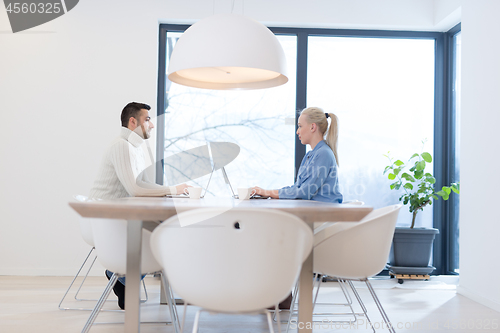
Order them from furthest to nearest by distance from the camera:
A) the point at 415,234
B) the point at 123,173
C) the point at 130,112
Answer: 1. the point at 415,234
2. the point at 130,112
3. the point at 123,173

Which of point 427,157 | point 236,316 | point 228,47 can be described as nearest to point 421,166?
point 427,157

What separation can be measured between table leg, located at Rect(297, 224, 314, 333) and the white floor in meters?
0.87

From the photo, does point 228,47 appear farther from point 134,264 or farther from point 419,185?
point 419,185

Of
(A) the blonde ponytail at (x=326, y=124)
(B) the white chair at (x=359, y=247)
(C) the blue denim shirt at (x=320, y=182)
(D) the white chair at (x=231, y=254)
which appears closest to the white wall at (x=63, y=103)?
(A) the blonde ponytail at (x=326, y=124)

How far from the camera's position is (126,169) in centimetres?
267

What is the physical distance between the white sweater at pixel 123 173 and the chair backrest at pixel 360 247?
108 centimetres

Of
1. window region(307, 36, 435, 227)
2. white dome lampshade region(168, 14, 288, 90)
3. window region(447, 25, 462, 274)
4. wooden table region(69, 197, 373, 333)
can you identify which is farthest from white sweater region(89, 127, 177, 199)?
window region(447, 25, 462, 274)

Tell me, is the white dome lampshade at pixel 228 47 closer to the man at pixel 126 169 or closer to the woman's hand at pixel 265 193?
the man at pixel 126 169

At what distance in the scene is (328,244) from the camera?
2051 millimetres

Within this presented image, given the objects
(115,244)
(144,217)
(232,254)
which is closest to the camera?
(232,254)

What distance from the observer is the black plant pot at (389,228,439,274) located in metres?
3.94

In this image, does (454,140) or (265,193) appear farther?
→ (454,140)

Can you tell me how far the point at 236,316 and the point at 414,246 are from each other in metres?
1.97

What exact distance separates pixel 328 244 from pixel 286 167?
2364mm
